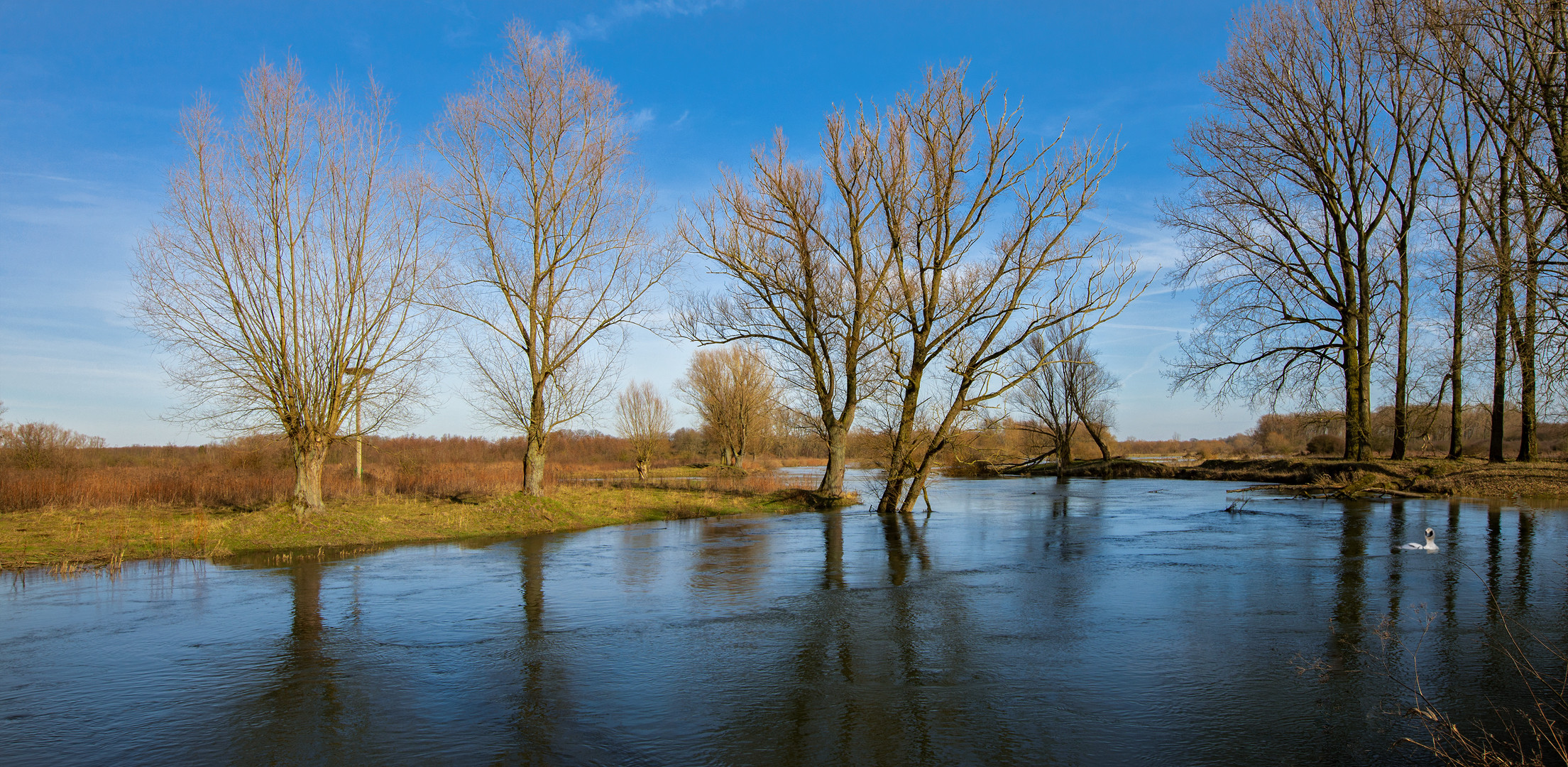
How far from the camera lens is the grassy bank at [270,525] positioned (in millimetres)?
13367

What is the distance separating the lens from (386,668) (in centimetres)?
731

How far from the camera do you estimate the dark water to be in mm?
5531

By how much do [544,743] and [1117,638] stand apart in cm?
562

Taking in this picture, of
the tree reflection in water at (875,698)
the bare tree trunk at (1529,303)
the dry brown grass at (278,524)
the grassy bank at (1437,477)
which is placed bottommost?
the dry brown grass at (278,524)

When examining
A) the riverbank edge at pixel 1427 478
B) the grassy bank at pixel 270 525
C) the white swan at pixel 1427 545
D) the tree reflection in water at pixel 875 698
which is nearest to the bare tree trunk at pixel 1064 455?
the riverbank edge at pixel 1427 478

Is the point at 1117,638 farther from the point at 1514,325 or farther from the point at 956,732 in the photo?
the point at 1514,325

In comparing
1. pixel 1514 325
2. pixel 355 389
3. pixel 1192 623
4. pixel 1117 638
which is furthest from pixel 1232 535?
pixel 355 389

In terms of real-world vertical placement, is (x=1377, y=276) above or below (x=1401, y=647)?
above

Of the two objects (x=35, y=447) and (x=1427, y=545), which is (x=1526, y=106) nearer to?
(x=1427, y=545)

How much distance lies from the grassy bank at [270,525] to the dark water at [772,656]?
4.42ft

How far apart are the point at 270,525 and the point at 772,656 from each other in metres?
12.1

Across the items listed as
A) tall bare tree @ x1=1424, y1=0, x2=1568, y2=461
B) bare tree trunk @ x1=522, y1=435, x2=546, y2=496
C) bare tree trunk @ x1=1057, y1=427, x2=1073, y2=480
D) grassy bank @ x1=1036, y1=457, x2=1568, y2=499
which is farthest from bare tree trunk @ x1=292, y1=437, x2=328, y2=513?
bare tree trunk @ x1=1057, y1=427, x2=1073, y2=480

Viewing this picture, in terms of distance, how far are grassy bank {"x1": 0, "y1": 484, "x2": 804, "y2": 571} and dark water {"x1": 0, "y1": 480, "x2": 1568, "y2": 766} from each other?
53.0 inches

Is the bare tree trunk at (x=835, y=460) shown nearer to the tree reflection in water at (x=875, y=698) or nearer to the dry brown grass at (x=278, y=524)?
the dry brown grass at (x=278, y=524)
